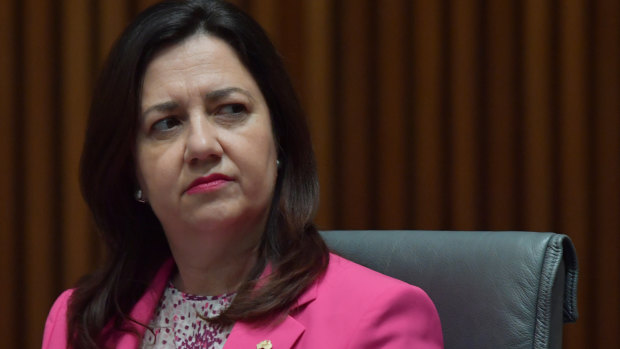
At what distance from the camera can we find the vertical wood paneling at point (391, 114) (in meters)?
1.89

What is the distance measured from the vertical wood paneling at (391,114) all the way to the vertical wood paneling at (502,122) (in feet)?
0.67

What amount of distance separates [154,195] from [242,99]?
0.77 ft

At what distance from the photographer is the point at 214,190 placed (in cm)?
131

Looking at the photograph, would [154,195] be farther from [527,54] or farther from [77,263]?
[527,54]

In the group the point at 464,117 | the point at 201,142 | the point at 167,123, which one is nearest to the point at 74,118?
the point at 167,123

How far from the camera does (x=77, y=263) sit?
78.3 inches

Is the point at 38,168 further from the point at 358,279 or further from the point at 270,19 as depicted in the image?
the point at 358,279

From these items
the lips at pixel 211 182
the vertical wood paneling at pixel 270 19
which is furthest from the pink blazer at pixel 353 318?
the vertical wood paneling at pixel 270 19

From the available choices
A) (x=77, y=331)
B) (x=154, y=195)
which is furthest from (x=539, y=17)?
(x=77, y=331)

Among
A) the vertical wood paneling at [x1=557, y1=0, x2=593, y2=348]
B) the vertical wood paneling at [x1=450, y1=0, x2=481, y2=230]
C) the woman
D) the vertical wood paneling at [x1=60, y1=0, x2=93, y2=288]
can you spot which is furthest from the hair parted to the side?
the vertical wood paneling at [x1=557, y1=0, x2=593, y2=348]

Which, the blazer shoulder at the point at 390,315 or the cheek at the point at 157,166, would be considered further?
the cheek at the point at 157,166

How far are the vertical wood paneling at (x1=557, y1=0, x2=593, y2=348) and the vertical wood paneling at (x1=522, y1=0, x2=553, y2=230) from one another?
0.11ft

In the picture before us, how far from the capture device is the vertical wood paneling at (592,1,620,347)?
1787 mm

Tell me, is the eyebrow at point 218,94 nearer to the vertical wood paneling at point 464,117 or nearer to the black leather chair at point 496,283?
the black leather chair at point 496,283
